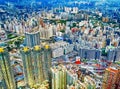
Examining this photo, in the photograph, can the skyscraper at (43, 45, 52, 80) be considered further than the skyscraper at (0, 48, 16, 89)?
Yes

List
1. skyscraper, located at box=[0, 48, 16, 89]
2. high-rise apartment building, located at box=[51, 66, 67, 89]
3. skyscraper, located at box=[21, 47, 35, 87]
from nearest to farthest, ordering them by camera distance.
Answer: high-rise apartment building, located at box=[51, 66, 67, 89] < skyscraper, located at box=[0, 48, 16, 89] < skyscraper, located at box=[21, 47, 35, 87]

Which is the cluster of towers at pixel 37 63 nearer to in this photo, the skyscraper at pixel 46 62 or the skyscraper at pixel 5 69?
the skyscraper at pixel 46 62

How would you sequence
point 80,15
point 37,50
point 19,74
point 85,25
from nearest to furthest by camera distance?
point 37,50
point 19,74
point 85,25
point 80,15

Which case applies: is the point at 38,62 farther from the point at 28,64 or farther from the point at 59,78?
the point at 59,78

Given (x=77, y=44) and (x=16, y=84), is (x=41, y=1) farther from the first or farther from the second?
(x=16, y=84)

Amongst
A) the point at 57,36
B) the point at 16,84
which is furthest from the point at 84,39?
the point at 16,84

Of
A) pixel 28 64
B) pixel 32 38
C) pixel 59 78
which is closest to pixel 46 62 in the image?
pixel 28 64

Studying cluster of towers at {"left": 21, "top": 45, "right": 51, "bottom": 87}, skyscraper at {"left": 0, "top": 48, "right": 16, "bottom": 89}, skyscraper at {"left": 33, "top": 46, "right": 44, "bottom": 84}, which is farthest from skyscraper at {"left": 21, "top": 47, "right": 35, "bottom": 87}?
skyscraper at {"left": 0, "top": 48, "right": 16, "bottom": 89}

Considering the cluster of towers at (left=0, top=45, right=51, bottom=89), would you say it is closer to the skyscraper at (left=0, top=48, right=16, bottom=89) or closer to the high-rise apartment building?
the skyscraper at (left=0, top=48, right=16, bottom=89)

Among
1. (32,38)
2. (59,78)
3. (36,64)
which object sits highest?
(32,38)

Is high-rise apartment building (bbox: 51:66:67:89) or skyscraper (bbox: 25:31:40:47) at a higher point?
skyscraper (bbox: 25:31:40:47)

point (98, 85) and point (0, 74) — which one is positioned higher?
point (0, 74)
